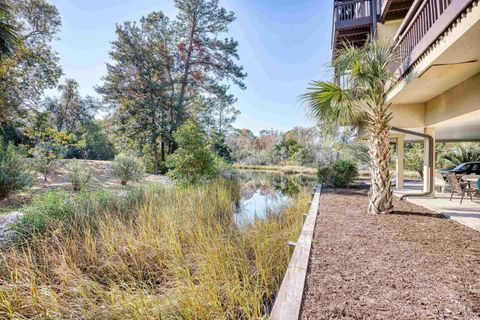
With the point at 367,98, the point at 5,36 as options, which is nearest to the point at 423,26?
the point at 367,98

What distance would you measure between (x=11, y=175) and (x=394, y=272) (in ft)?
29.5

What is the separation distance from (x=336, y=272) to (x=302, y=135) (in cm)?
2859

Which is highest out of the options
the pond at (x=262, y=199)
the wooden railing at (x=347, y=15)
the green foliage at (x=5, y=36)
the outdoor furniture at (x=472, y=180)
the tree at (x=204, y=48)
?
the tree at (x=204, y=48)

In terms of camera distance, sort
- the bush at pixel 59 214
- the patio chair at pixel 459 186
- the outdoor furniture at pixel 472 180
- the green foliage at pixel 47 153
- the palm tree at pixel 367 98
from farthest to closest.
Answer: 1. the green foliage at pixel 47 153
2. the outdoor furniture at pixel 472 180
3. the patio chair at pixel 459 186
4. the palm tree at pixel 367 98
5. the bush at pixel 59 214

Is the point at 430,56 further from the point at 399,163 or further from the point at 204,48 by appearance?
the point at 204,48

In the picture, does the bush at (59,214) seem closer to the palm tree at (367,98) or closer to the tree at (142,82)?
the palm tree at (367,98)

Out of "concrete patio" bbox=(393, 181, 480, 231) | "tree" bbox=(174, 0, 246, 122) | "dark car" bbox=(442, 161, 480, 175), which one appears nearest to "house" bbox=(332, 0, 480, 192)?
"concrete patio" bbox=(393, 181, 480, 231)

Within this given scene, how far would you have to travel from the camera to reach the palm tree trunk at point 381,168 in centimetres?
473

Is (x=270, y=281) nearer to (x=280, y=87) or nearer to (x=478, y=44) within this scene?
(x=478, y=44)

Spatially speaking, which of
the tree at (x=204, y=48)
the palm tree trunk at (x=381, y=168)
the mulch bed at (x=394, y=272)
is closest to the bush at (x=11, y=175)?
the mulch bed at (x=394, y=272)

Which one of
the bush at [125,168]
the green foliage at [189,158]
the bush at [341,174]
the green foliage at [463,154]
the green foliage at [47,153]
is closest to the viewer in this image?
the green foliage at [189,158]

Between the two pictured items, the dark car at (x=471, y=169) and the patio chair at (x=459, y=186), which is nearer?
the patio chair at (x=459, y=186)

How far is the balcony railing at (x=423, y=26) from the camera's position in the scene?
301 centimetres

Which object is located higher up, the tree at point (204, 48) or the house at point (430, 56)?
the tree at point (204, 48)
